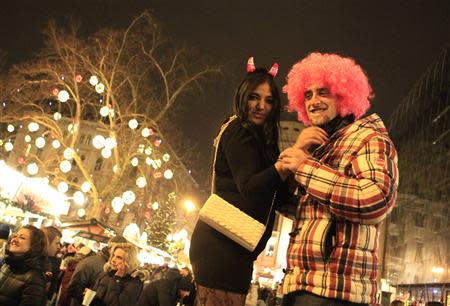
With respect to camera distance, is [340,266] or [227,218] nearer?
[340,266]

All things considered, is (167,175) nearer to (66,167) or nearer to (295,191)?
(66,167)

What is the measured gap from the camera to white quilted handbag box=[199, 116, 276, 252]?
225cm

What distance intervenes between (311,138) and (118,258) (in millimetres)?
5227

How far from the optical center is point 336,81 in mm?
2668

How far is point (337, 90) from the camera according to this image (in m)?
2.64

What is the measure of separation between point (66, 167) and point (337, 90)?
838 inches

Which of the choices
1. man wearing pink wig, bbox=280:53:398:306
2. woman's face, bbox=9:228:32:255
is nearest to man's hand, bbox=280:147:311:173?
man wearing pink wig, bbox=280:53:398:306

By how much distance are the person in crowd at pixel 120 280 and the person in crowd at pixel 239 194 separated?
4688 millimetres

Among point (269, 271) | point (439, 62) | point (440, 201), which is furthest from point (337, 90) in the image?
point (269, 271)

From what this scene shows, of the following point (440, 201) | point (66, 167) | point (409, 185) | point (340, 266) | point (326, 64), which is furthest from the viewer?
point (409, 185)

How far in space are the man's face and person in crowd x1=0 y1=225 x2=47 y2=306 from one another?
13.0 feet

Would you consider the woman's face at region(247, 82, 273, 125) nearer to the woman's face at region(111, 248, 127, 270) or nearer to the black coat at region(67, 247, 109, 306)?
the woman's face at region(111, 248, 127, 270)

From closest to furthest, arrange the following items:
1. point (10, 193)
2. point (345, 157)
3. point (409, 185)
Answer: point (345, 157) → point (10, 193) → point (409, 185)

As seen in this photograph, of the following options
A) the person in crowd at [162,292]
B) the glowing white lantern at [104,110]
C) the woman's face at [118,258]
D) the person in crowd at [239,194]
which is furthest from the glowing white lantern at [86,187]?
the person in crowd at [239,194]
